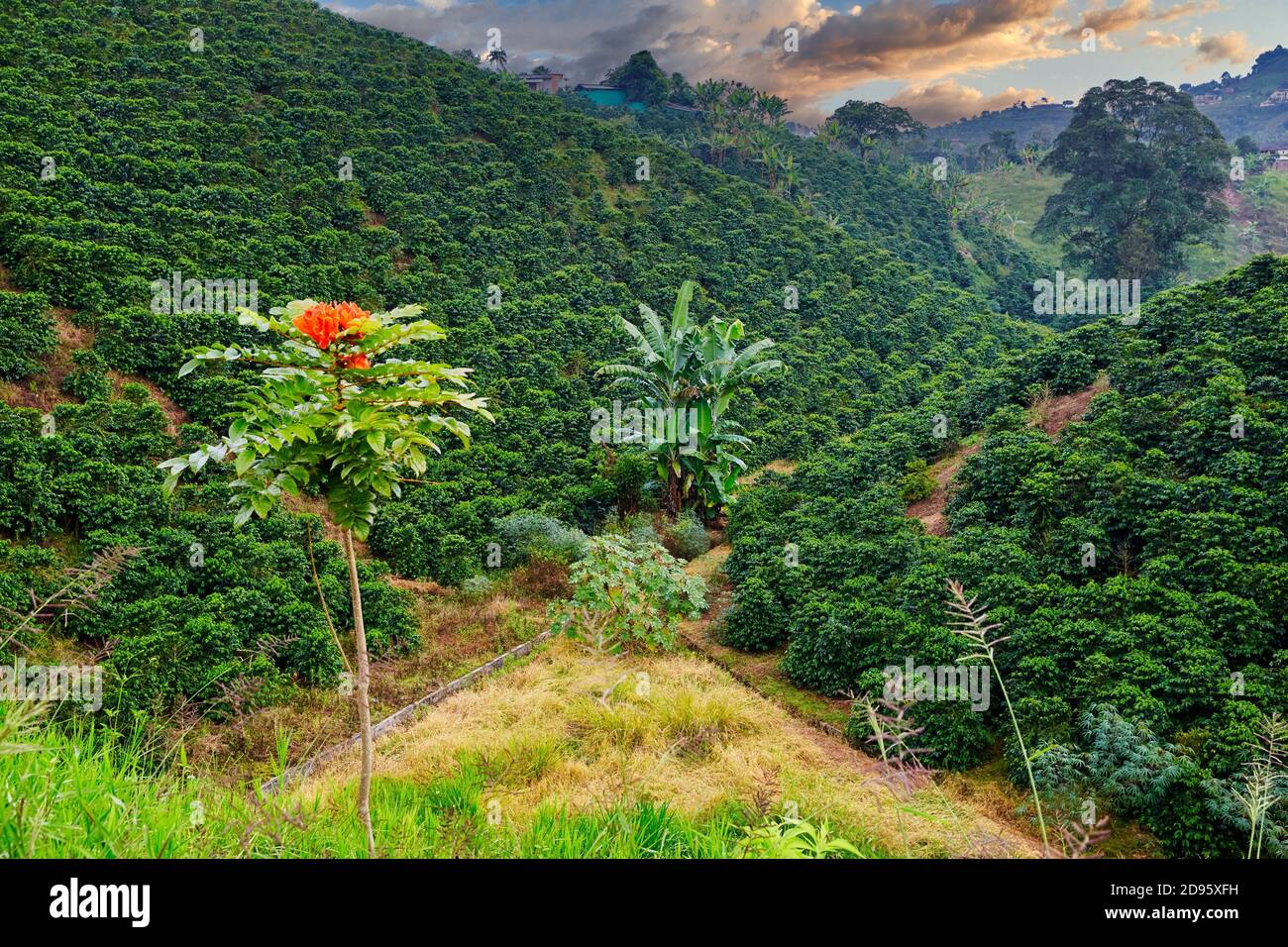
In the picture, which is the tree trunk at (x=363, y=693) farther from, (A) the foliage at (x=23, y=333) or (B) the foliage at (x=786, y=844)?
(A) the foliage at (x=23, y=333)

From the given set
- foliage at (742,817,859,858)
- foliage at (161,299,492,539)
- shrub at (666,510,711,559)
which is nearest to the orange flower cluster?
foliage at (161,299,492,539)

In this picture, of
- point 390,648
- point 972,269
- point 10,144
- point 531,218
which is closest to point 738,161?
point 972,269

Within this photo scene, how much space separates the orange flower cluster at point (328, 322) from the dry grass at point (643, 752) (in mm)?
2903

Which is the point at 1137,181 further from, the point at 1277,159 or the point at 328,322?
the point at 328,322

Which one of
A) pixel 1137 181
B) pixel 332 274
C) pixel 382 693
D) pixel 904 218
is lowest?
pixel 382 693

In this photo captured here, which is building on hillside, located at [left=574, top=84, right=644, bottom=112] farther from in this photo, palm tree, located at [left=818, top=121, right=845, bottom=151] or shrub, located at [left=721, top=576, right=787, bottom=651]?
shrub, located at [left=721, top=576, right=787, bottom=651]

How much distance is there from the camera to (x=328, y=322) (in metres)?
3.34

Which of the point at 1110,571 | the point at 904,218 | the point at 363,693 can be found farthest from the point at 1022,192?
the point at 363,693

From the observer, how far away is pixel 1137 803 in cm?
589

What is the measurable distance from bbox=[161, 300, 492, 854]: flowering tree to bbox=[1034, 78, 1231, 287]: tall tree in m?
40.3

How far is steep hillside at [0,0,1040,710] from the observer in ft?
30.8

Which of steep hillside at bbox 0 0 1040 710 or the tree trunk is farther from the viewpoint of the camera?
steep hillside at bbox 0 0 1040 710

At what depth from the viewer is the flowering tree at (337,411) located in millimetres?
3258

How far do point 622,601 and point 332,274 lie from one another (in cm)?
1186
